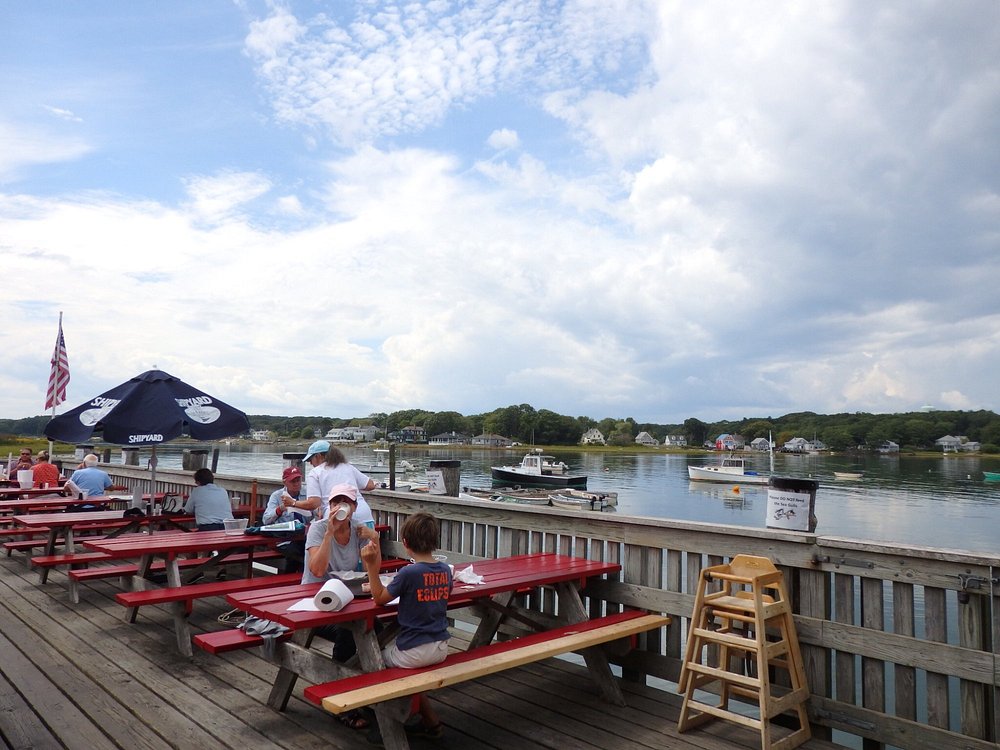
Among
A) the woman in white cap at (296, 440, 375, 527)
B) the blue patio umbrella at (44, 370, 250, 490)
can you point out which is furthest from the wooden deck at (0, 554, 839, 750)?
the blue patio umbrella at (44, 370, 250, 490)

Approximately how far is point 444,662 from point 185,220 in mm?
14315

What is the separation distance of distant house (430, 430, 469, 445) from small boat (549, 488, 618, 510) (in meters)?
105

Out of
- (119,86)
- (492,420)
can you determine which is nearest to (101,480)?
(119,86)

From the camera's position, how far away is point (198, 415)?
22.9 feet

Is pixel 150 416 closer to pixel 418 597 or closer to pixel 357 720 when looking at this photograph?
pixel 357 720

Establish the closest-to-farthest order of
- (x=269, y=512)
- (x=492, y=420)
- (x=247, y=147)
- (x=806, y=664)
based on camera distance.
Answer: (x=806, y=664) → (x=269, y=512) → (x=247, y=147) → (x=492, y=420)

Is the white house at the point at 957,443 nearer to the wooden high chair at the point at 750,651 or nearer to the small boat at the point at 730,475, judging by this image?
the small boat at the point at 730,475

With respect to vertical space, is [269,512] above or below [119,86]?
below

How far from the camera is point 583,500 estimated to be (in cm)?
4238

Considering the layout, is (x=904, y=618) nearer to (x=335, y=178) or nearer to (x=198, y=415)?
(x=198, y=415)

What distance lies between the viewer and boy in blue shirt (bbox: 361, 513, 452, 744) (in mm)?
3400

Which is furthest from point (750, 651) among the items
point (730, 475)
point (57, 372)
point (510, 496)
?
point (730, 475)

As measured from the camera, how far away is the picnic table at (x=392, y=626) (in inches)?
128

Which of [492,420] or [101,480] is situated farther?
[492,420]
